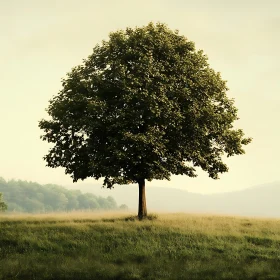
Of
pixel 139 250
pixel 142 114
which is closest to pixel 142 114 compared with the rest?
pixel 142 114

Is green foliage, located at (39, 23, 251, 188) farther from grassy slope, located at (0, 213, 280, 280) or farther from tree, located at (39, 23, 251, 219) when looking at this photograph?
grassy slope, located at (0, 213, 280, 280)

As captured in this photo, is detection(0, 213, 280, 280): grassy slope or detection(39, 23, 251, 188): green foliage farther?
detection(39, 23, 251, 188): green foliage

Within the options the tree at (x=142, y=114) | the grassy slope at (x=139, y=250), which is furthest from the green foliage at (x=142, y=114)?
the grassy slope at (x=139, y=250)

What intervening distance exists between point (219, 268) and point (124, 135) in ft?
41.0

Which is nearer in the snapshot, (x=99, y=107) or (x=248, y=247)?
(x=248, y=247)

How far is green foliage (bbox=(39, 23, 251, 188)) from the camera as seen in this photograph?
109 ft

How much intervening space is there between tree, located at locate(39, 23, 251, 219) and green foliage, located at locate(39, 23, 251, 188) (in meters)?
0.08

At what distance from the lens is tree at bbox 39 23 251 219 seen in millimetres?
33312

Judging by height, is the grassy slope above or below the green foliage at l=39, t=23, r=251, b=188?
below

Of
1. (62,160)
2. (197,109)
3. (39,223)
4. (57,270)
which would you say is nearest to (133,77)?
(197,109)

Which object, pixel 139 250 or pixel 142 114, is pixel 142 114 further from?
pixel 139 250

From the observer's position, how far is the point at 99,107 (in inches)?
1316

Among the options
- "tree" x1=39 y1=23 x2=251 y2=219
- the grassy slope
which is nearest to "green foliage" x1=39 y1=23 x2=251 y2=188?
"tree" x1=39 y1=23 x2=251 y2=219

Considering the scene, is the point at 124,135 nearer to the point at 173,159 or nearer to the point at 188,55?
the point at 173,159
